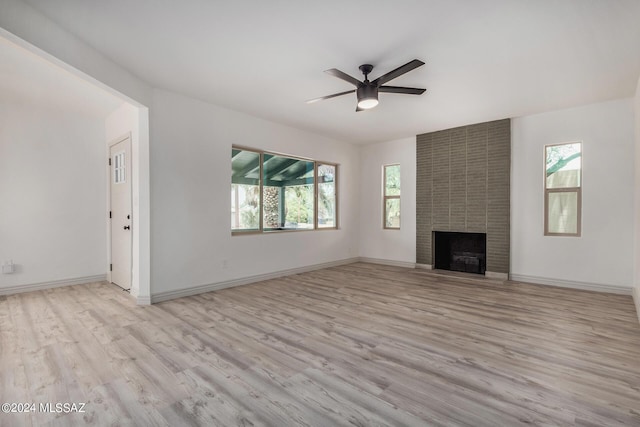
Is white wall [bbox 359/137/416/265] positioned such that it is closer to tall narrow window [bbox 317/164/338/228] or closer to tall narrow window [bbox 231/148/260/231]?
tall narrow window [bbox 317/164/338/228]

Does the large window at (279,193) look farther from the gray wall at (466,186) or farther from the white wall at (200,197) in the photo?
the gray wall at (466,186)

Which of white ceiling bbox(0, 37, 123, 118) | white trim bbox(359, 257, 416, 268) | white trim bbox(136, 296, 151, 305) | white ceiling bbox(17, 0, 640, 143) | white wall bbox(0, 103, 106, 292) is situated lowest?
white trim bbox(359, 257, 416, 268)

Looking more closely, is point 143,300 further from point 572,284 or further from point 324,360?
point 572,284

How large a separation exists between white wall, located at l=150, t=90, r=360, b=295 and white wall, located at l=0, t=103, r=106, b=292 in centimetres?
199

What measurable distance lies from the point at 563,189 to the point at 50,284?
8245mm

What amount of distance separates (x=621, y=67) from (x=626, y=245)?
2.57 m

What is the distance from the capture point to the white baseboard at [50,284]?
172 inches

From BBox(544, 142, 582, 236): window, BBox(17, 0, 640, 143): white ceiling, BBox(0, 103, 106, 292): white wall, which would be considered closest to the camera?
BBox(17, 0, 640, 143): white ceiling

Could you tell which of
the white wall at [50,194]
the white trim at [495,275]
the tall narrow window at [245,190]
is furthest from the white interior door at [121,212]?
the white trim at [495,275]

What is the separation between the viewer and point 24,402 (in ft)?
6.27

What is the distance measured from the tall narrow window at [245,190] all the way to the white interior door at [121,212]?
1.48 meters

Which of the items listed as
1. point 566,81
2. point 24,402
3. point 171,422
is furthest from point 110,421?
point 566,81

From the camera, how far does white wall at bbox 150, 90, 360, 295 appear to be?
4102 millimetres

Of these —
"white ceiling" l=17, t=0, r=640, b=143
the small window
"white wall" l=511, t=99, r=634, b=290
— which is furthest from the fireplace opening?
the small window
